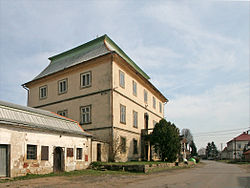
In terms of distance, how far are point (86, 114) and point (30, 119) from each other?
28.4 ft

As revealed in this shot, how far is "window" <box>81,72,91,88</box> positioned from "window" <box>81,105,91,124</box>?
7.40 ft

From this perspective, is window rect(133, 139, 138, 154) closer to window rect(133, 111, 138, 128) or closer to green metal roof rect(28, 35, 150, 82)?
window rect(133, 111, 138, 128)

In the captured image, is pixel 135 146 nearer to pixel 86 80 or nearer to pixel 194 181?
pixel 86 80

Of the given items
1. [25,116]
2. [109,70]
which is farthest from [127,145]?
[25,116]

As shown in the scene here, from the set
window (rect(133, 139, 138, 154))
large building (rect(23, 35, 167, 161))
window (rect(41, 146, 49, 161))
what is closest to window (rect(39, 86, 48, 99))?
large building (rect(23, 35, 167, 161))

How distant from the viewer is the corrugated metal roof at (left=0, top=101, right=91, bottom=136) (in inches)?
532

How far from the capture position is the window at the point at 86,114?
76.3 ft

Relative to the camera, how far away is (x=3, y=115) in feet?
43.6

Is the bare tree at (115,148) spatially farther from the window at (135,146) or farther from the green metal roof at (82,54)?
the green metal roof at (82,54)

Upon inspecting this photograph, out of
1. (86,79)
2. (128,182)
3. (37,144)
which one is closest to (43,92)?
(86,79)

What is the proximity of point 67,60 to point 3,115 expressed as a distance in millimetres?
15921

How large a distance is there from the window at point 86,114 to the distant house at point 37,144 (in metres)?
4.64

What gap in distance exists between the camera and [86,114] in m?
23.5

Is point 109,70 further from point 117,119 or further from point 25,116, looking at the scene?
point 25,116
